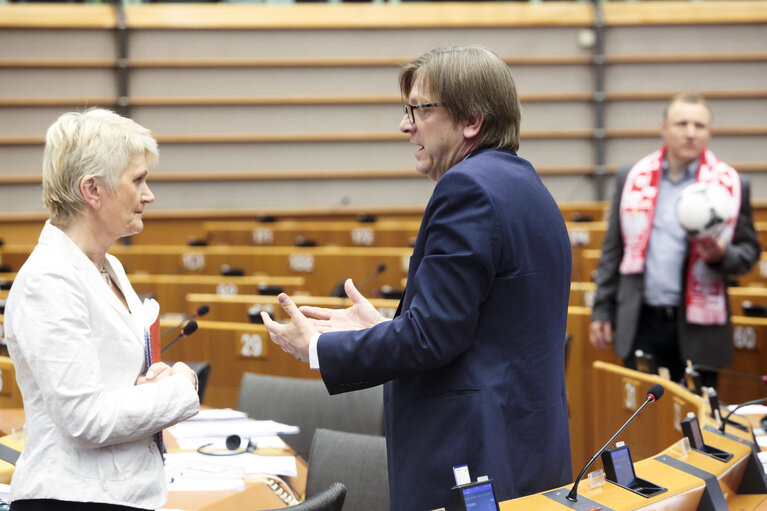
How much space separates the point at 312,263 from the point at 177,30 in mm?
3833

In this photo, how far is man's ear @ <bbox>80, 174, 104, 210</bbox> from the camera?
5.29ft

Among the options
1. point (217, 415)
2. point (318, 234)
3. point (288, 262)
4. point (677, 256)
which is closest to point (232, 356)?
point (217, 415)

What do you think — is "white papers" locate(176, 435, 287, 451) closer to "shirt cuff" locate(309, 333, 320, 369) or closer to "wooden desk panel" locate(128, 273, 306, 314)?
"shirt cuff" locate(309, 333, 320, 369)

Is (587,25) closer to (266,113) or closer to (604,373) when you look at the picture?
(266,113)

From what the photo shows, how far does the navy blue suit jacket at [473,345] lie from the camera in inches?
62.3

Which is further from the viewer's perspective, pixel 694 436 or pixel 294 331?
pixel 694 436

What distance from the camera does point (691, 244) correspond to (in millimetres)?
3490

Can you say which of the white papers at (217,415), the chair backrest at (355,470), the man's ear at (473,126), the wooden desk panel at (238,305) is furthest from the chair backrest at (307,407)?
the man's ear at (473,126)

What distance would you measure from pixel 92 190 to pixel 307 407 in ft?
5.88

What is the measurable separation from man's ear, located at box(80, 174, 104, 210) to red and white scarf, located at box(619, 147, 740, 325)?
2348 mm

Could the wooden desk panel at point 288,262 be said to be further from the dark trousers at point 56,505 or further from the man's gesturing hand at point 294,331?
the dark trousers at point 56,505

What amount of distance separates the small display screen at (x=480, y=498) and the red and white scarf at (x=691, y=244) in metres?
2.12

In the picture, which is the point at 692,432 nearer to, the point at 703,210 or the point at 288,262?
the point at 703,210

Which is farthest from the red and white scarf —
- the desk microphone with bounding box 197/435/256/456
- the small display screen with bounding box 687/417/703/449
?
the desk microphone with bounding box 197/435/256/456
